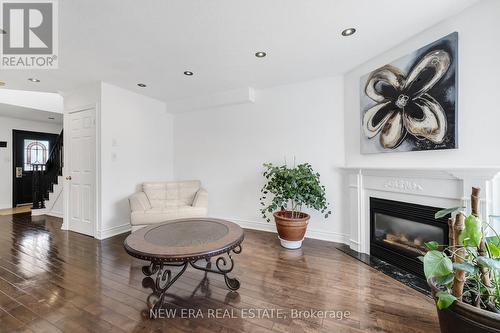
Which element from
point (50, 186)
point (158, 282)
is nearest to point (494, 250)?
point (158, 282)

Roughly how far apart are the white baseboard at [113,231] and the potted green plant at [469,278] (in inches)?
154

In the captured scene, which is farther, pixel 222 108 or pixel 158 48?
pixel 222 108

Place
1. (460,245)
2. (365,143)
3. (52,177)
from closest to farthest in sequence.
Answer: (460,245), (365,143), (52,177)

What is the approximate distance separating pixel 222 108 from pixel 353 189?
104 inches

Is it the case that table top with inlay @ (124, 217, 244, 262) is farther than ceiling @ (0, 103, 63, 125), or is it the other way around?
ceiling @ (0, 103, 63, 125)

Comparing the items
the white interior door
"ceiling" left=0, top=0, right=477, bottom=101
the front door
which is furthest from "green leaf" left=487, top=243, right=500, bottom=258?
the front door

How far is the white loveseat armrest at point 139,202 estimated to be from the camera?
10.5 ft

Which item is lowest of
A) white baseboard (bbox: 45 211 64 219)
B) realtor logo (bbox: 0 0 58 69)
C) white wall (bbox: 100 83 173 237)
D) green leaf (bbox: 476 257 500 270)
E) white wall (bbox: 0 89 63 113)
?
white baseboard (bbox: 45 211 64 219)

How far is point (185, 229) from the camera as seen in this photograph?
7.22 feet

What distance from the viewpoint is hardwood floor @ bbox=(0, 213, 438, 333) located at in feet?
4.98

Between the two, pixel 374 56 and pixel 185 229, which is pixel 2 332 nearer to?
pixel 185 229

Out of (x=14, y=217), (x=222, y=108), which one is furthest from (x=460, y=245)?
(x=14, y=217)

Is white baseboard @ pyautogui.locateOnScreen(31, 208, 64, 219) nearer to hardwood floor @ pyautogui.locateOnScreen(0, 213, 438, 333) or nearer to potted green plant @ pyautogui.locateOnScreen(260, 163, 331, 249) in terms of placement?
hardwood floor @ pyautogui.locateOnScreen(0, 213, 438, 333)

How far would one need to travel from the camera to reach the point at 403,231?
2402mm
